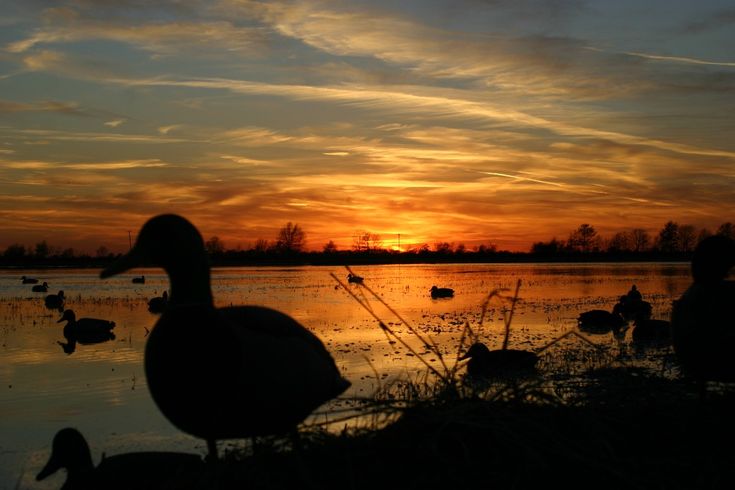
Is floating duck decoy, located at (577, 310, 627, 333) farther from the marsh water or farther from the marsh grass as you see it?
the marsh grass

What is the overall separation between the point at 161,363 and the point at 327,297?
80.8 feet

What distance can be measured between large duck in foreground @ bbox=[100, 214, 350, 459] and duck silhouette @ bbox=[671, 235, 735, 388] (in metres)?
2.72

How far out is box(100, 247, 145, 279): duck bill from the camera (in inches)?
146

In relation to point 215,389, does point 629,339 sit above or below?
below

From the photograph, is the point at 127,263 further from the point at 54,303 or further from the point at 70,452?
the point at 54,303

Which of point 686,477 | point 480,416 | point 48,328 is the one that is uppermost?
point 480,416

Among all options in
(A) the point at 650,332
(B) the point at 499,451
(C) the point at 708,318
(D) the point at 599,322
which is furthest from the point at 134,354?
(B) the point at 499,451

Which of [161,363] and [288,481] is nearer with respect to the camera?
[288,481]

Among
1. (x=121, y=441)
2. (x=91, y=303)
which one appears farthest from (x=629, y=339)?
(x=91, y=303)

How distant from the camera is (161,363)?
3287 mm

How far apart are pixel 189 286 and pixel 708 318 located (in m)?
3.57

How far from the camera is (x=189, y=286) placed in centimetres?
349

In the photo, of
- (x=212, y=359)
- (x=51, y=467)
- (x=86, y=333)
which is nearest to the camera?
(x=212, y=359)

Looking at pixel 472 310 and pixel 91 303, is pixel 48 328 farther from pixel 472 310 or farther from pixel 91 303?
pixel 472 310
